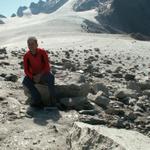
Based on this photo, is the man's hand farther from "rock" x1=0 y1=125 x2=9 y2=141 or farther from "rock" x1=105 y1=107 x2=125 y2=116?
"rock" x1=0 y1=125 x2=9 y2=141

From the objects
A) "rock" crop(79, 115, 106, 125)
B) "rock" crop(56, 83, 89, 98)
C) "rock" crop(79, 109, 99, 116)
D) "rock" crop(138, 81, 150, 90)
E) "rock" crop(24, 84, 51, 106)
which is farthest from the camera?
"rock" crop(138, 81, 150, 90)

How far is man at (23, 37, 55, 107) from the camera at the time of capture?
972 centimetres

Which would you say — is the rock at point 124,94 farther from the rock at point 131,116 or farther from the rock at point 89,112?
the rock at point 89,112

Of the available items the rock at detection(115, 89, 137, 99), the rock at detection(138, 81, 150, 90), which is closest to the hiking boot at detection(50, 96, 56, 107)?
the rock at detection(115, 89, 137, 99)

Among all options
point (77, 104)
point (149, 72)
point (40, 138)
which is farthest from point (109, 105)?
point (149, 72)

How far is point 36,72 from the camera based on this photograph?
9961mm

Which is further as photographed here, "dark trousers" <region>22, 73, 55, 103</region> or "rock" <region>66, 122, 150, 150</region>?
"dark trousers" <region>22, 73, 55, 103</region>

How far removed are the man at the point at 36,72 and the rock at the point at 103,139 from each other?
2.76 metres

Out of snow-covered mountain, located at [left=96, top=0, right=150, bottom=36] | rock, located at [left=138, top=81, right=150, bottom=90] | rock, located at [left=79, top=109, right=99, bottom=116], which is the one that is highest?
rock, located at [left=79, top=109, right=99, bottom=116]

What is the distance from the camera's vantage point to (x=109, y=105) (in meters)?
10.5

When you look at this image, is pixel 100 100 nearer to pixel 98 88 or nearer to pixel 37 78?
pixel 98 88

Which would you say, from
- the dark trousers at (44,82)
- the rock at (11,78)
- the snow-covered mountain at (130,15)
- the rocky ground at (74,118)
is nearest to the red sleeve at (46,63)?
the dark trousers at (44,82)

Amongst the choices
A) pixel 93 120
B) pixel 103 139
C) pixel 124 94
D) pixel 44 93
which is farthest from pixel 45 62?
pixel 103 139

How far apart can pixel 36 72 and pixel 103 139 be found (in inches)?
158
